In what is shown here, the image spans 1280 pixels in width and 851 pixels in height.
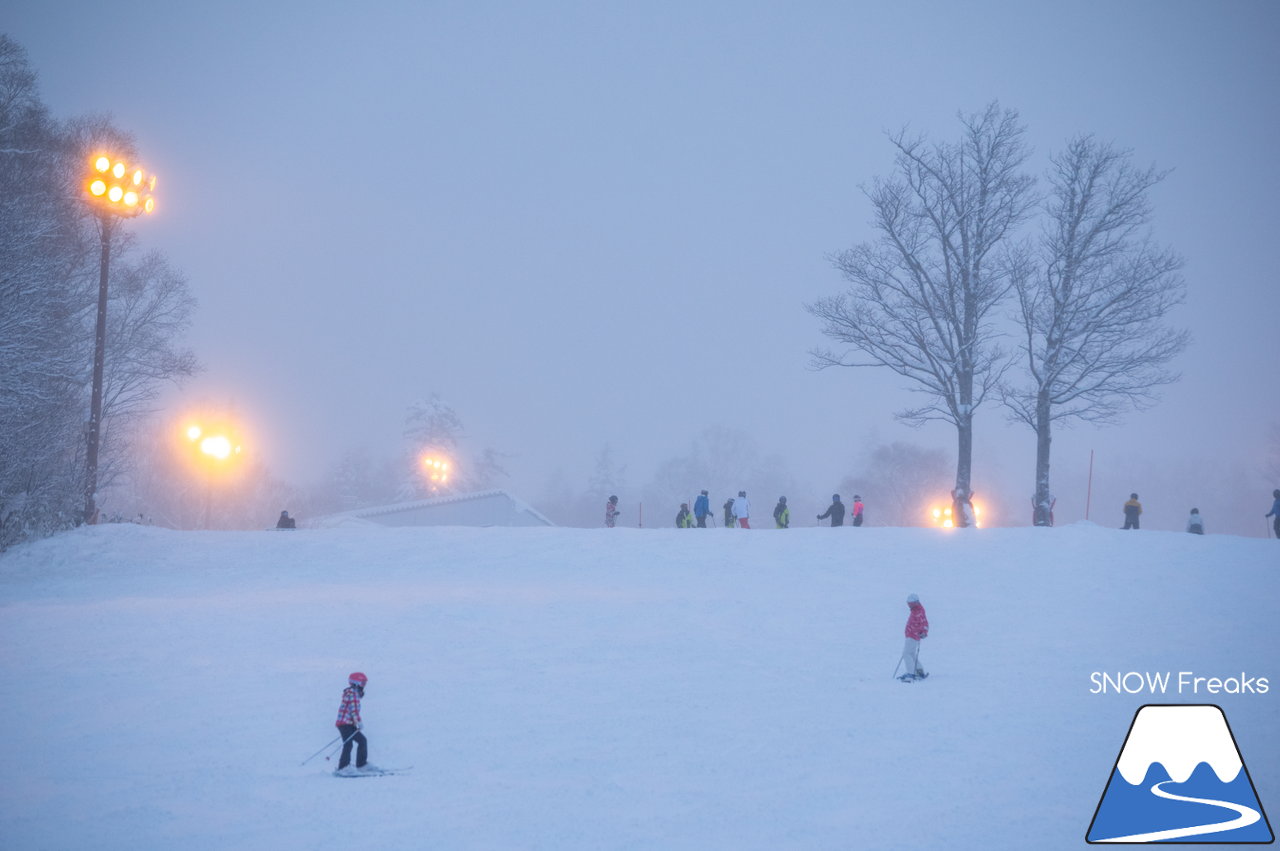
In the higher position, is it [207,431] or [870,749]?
[207,431]

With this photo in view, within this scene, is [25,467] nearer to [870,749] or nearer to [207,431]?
[207,431]

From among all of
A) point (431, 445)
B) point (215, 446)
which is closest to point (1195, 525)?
point (215, 446)

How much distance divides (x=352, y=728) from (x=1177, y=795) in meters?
9.89

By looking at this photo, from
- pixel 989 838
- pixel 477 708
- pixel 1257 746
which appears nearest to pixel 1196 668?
pixel 1257 746

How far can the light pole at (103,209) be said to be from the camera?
912 inches

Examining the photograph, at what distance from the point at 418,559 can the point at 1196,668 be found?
719 inches

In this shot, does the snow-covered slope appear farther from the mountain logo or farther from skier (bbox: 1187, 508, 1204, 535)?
skier (bbox: 1187, 508, 1204, 535)

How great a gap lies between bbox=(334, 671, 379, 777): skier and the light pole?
17732 millimetres

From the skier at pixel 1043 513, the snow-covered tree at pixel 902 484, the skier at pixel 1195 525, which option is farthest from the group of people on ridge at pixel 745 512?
the snow-covered tree at pixel 902 484

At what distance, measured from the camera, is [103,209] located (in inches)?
934

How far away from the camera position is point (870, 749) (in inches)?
430

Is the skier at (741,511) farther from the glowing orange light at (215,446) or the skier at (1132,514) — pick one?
the glowing orange light at (215,446)

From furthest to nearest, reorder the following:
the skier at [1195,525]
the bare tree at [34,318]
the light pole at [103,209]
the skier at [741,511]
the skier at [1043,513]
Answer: the skier at [741,511] → the skier at [1043,513] → the skier at [1195,525] → the light pole at [103,209] → the bare tree at [34,318]

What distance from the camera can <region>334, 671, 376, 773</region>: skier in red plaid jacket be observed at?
405 inches
